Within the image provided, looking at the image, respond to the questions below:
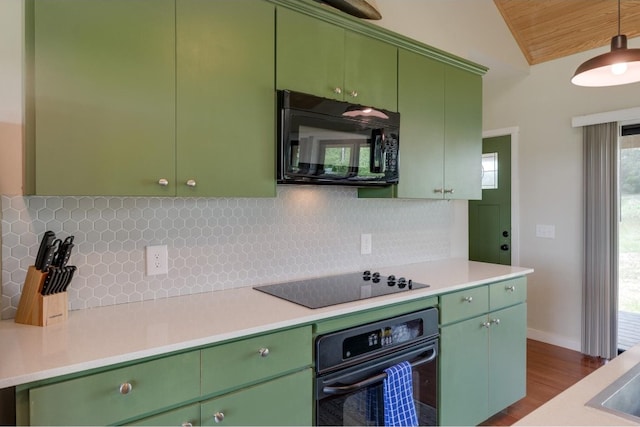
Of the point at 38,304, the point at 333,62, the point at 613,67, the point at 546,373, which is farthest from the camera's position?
the point at 546,373

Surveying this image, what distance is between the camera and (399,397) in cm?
172

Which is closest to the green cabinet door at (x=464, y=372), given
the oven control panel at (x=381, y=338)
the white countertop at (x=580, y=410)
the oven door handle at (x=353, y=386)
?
the oven control panel at (x=381, y=338)

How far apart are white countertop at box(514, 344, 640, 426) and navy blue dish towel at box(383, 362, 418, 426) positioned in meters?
0.85

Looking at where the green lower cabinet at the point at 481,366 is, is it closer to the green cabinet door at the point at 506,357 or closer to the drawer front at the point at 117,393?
the green cabinet door at the point at 506,357

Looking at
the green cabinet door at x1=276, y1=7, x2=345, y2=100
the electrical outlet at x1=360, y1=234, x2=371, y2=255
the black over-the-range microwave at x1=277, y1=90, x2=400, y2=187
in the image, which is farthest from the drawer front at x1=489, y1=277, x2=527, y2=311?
the green cabinet door at x1=276, y1=7, x2=345, y2=100

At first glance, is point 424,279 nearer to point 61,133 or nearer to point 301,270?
point 301,270

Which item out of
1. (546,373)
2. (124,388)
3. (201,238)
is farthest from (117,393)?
(546,373)

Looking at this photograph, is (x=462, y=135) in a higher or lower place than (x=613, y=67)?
lower

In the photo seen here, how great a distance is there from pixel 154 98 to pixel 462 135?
1911 mm

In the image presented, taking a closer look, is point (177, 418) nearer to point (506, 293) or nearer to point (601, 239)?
point (506, 293)

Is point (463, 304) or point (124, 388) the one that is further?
point (463, 304)

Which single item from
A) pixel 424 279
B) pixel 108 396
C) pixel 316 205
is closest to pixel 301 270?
pixel 316 205

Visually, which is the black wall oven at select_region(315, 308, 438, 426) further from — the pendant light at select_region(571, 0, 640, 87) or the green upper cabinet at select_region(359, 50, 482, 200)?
the pendant light at select_region(571, 0, 640, 87)

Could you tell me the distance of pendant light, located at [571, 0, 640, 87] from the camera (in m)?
1.61
